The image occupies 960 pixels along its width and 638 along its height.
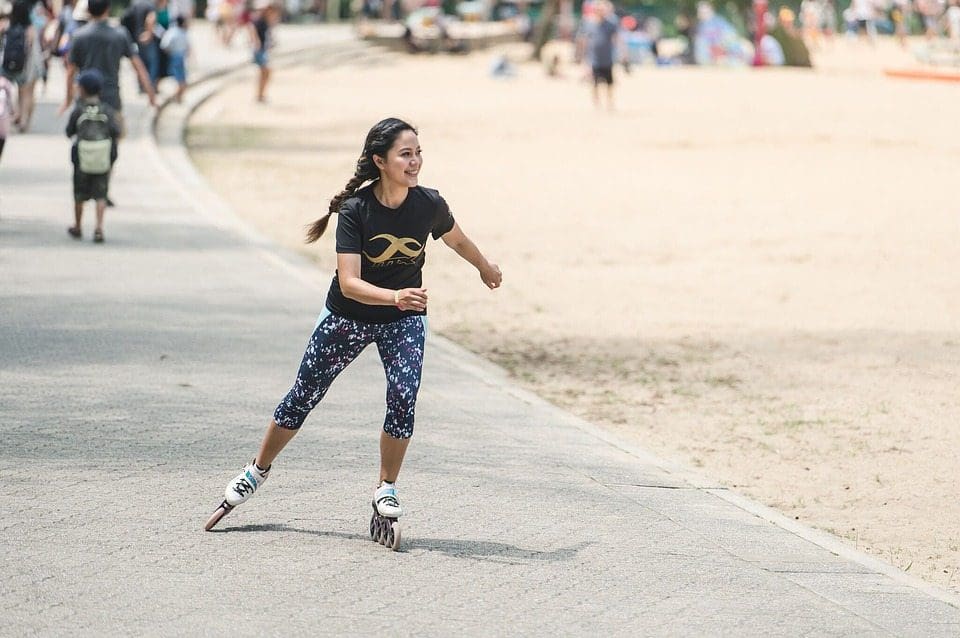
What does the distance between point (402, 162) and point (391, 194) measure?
177mm

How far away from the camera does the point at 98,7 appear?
1529 cm

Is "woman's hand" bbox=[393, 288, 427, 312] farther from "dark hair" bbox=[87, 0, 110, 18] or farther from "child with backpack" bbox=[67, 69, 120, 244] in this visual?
"dark hair" bbox=[87, 0, 110, 18]

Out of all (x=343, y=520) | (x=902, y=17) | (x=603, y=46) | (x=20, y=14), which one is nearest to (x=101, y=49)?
(x=20, y=14)

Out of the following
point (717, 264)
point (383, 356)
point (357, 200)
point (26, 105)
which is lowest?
point (717, 264)

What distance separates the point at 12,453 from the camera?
302 inches

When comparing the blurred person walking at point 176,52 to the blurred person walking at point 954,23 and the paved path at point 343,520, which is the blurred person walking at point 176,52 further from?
the blurred person walking at point 954,23

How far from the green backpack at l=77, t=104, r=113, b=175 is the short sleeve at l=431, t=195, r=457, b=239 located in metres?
7.98

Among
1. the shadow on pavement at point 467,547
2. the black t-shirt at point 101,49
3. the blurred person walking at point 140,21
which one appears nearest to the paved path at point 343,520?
the shadow on pavement at point 467,547

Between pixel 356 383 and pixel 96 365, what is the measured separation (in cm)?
161

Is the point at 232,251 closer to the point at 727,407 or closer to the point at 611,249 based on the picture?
the point at 611,249

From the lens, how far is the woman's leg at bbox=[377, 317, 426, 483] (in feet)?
20.9

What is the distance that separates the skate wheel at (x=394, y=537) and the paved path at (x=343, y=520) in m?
0.05

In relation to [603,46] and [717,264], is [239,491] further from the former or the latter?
[603,46]

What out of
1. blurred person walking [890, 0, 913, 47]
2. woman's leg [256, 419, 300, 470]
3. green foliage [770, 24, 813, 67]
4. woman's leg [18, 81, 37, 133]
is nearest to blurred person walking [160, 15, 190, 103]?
woman's leg [18, 81, 37, 133]
